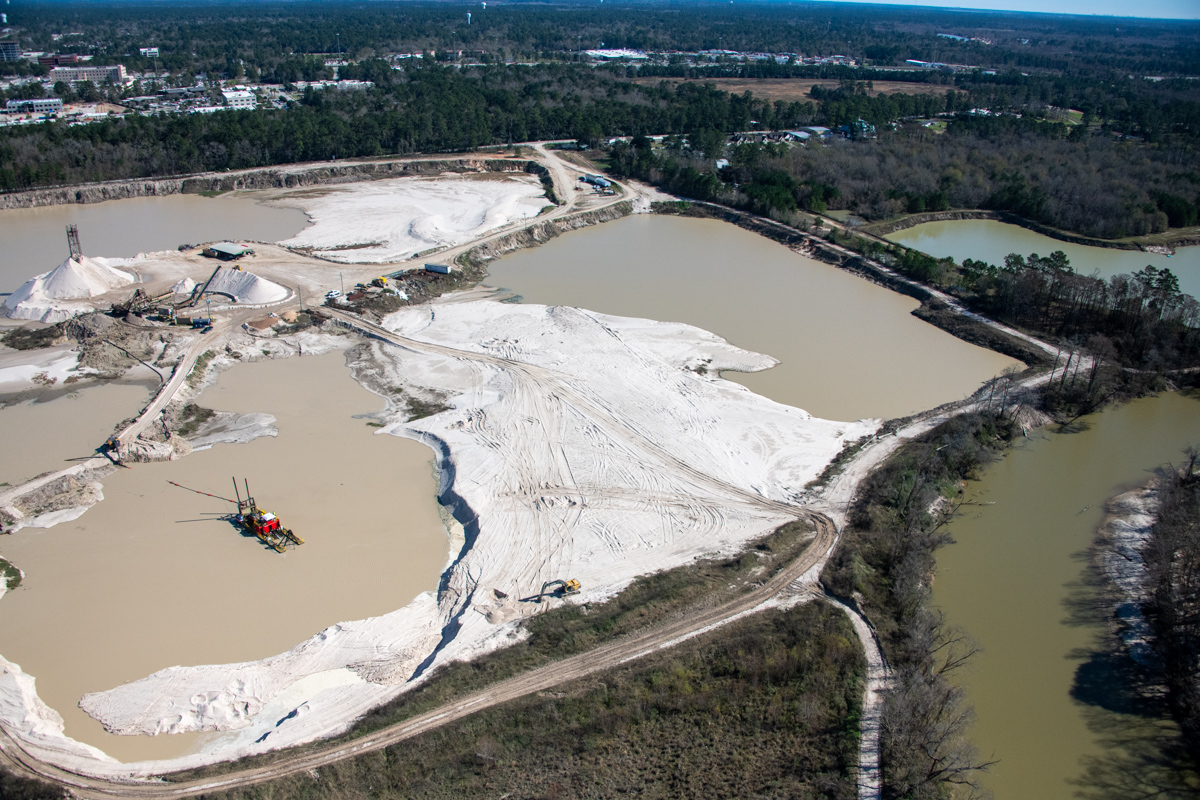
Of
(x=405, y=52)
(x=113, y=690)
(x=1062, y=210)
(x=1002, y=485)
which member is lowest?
(x=113, y=690)

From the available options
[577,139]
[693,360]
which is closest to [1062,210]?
[693,360]

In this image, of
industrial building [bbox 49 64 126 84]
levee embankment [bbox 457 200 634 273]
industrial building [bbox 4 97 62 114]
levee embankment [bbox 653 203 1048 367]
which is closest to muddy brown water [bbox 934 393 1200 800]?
levee embankment [bbox 653 203 1048 367]

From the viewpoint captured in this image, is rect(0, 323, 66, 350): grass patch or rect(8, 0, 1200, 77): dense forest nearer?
rect(0, 323, 66, 350): grass patch

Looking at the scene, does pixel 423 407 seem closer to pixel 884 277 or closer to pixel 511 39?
pixel 884 277

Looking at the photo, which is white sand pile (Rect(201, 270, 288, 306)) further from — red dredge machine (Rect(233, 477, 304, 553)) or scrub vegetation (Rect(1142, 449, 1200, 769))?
scrub vegetation (Rect(1142, 449, 1200, 769))

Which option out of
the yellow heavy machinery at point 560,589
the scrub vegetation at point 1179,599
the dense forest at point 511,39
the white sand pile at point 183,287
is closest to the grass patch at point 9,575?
the yellow heavy machinery at point 560,589

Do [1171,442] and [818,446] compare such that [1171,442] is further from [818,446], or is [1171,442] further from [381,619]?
[381,619]
